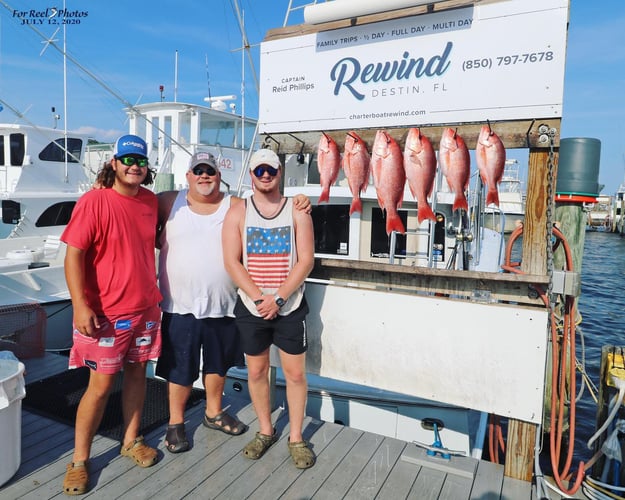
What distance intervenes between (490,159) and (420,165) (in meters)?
0.37

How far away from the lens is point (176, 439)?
8.98 ft

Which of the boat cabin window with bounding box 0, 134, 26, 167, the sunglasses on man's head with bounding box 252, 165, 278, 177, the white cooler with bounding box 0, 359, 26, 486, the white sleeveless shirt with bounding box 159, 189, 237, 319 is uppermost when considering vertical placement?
the boat cabin window with bounding box 0, 134, 26, 167

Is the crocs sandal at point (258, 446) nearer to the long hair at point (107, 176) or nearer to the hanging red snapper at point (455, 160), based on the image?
the long hair at point (107, 176)

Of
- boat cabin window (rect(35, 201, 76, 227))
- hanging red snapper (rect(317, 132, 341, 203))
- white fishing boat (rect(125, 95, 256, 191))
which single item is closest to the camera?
hanging red snapper (rect(317, 132, 341, 203))

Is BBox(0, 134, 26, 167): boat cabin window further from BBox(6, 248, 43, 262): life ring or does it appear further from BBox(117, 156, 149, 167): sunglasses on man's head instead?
BBox(117, 156, 149, 167): sunglasses on man's head

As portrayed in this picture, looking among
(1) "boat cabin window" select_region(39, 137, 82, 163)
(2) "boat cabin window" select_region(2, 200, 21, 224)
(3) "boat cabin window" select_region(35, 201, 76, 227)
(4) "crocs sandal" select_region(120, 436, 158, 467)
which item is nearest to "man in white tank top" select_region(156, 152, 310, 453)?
(4) "crocs sandal" select_region(120, 436, 158, 467)

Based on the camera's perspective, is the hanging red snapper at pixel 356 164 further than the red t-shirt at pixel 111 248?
Yes

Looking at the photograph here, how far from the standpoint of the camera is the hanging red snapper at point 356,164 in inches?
111

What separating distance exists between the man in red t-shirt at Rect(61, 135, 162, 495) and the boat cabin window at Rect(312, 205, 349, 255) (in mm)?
5295

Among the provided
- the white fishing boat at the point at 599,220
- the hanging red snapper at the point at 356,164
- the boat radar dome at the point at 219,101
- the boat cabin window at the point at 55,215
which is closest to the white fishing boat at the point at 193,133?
the boat radar dome at the point at 219,101

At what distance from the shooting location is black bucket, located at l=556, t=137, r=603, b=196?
4.48 meters

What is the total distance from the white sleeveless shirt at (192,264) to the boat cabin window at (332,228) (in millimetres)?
4998

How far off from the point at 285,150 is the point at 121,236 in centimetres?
141

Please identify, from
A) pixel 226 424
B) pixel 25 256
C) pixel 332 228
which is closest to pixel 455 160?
pixel 226 424
